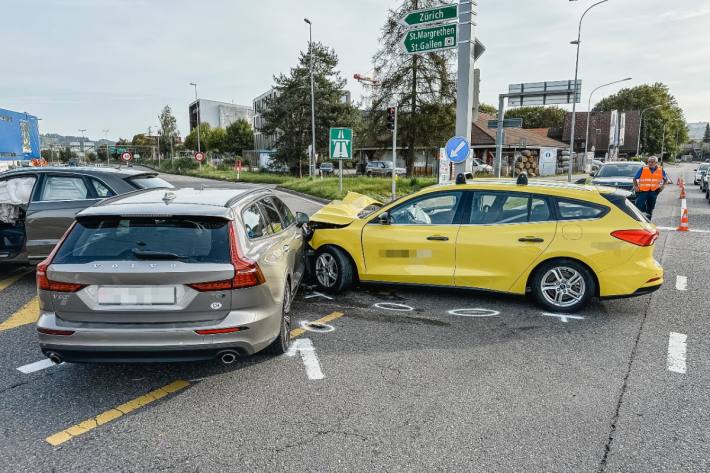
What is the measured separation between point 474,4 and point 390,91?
22019 millimetres

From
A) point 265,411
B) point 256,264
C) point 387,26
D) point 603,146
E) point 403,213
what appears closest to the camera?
point 265,411

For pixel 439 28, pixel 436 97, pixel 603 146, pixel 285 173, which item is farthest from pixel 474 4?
pixel 603 146

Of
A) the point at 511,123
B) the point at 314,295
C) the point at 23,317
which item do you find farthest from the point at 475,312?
the point at 511,123

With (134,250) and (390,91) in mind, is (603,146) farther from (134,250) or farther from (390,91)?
(134,250)

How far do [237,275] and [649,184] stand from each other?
40.2 ft

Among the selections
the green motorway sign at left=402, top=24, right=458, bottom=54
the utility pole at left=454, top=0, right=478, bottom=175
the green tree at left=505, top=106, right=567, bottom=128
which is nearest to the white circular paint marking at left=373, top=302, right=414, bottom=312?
the utility pole at left=454, top=0, right=478, bottom=175

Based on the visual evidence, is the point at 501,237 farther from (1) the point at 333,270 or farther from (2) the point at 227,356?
(2) the point at 227,356

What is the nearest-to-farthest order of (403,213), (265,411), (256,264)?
(265,411), (256,264), (403,213)

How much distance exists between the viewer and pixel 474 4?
32.6 feet

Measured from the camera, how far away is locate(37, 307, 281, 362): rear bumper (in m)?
3.26

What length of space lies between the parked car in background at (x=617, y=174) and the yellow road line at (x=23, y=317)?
15.7 m

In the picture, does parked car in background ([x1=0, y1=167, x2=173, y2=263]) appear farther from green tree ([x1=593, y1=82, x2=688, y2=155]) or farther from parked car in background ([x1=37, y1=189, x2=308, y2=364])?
green tree ([x1=593, y1=82, x2=688, y2=155])

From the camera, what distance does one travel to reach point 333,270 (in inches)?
245

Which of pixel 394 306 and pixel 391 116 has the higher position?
pixel 391 116
